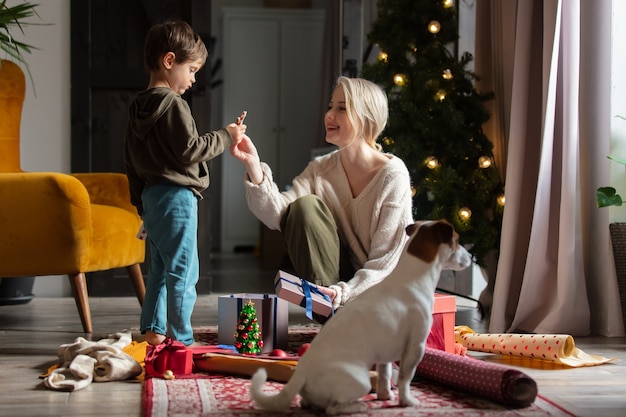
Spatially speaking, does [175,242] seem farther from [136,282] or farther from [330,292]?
[136,282]

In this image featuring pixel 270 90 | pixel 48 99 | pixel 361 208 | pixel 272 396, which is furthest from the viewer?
pixel 270 90

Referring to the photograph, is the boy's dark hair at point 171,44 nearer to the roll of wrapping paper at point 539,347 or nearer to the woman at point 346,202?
the woman at point 346,202

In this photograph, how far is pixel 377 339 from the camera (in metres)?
1.78

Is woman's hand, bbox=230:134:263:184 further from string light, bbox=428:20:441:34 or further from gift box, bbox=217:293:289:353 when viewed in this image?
string light, bbox=428:20:441:34

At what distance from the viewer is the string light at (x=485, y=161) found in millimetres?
3531

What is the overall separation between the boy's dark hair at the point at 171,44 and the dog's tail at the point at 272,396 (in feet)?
4.09

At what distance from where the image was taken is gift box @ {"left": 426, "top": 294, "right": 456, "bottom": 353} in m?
2.42

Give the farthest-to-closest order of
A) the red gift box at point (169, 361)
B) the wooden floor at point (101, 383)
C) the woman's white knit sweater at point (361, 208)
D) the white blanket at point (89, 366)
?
the woman's white knit sweater at point (361, 208) < the red gift box at point (169, 361) < the white blanket at point (89, 366) < the wooden floor at point (101, 383)

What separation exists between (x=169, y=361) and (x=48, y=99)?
2.31 meters

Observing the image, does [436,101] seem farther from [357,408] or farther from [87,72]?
[357,408]

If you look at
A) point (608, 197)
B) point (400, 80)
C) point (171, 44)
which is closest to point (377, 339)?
point (171, 44)

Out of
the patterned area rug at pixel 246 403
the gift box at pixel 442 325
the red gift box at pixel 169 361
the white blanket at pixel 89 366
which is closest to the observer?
the patterned area rug at pixel 246 403

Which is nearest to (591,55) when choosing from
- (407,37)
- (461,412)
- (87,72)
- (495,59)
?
(495,59)

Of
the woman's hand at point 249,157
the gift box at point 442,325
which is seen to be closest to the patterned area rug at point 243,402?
the gift box at point 442,325
